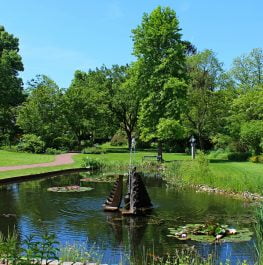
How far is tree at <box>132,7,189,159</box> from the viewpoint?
4069cm

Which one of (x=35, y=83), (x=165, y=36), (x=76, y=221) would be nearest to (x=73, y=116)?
(x=35, y=83)

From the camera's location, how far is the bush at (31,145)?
48219 mm

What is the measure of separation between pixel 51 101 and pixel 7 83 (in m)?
9.11

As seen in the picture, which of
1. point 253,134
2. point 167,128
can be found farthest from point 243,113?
point 167,128

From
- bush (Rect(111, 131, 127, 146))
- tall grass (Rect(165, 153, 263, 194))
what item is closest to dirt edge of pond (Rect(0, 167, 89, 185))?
tall grass (Rect(165, 153, 263, 194))

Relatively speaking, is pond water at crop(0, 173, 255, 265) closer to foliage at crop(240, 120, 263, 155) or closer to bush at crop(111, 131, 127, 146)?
foliage at crop(240, 120, 263, 155)

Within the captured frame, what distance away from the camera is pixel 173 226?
13797 millimetres

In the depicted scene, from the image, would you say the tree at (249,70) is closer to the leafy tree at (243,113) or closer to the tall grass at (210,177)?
the leafy tree at (243,113)

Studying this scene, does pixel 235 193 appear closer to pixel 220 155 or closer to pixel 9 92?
pixel 220 155

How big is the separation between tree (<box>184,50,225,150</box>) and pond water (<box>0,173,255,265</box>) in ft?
89.3

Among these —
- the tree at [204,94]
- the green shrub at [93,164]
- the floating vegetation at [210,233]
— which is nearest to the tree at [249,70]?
the tree at [204,94]

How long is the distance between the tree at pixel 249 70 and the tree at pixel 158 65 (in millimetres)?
19937

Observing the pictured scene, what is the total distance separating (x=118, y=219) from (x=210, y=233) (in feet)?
11.9

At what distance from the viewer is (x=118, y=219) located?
14930 mm
